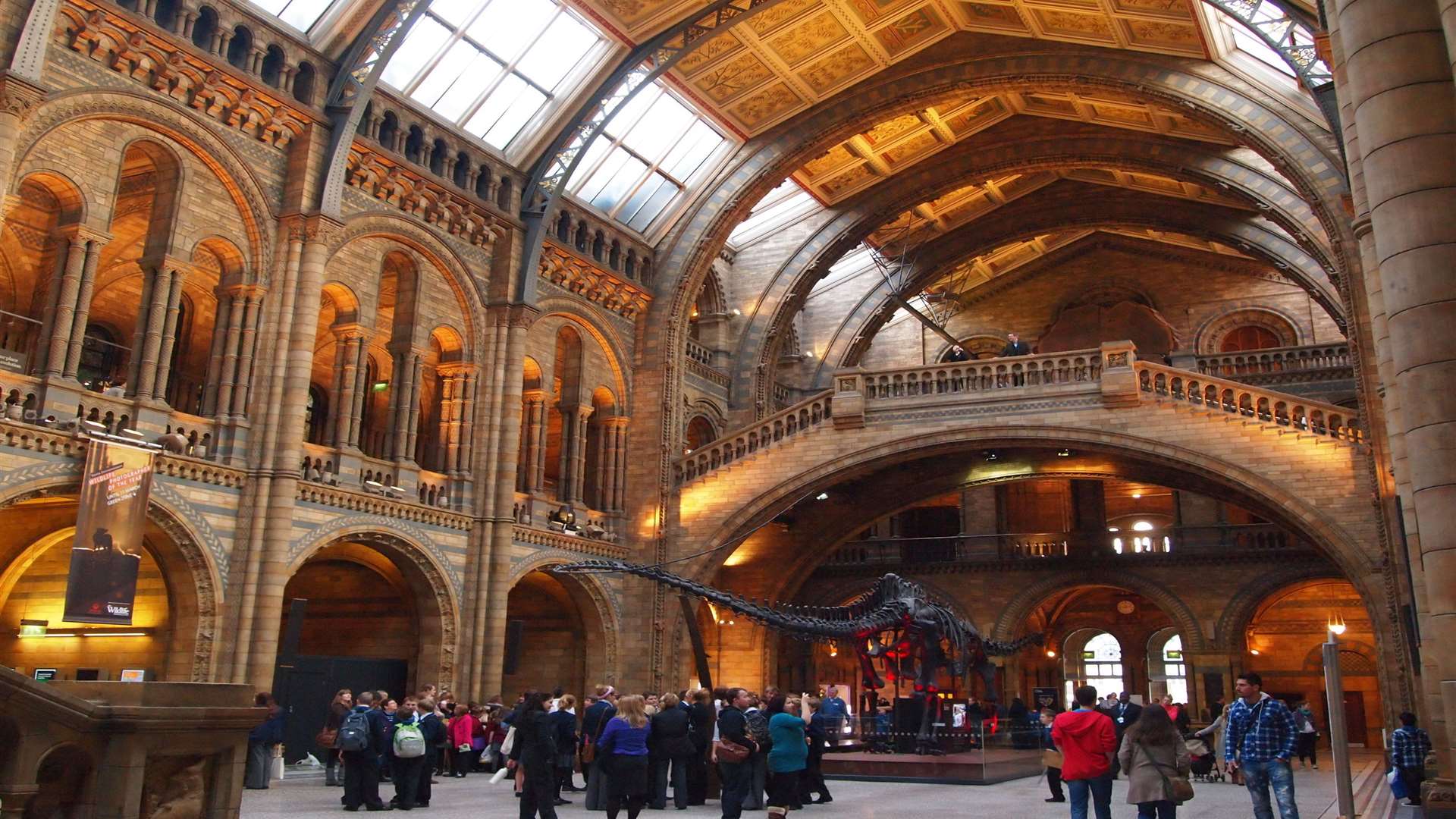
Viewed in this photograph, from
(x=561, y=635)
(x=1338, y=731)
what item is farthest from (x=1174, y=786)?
(x=561, y=635)

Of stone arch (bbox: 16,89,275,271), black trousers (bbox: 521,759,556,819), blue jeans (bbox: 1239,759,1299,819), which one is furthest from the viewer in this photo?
stone arch (bbox: 16,89,275,271)

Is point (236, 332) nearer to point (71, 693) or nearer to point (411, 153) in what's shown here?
point (411, 153)

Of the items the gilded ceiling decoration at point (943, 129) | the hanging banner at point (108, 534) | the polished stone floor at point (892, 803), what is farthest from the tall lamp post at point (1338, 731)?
the gilded ceiling decoration at point (943, 129)

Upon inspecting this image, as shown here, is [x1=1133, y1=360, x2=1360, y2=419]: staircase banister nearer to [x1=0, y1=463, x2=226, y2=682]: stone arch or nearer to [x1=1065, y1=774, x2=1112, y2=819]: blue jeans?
[x1=1065, y1=774, x2=1112, y2=819]: blue jeans

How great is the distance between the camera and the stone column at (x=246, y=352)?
609 inches

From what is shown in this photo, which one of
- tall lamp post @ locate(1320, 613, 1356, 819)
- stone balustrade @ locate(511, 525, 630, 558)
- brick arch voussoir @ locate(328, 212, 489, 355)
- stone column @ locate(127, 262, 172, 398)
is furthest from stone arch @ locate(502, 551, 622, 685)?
tall lamp post @ locate(1320, 613, 1356, 819)

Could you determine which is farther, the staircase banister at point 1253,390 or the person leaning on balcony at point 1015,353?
the person leaning on balcony at point 1015,353

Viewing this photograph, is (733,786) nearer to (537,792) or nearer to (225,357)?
(537,792)

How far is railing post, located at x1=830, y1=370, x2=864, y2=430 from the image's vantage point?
20953 mm

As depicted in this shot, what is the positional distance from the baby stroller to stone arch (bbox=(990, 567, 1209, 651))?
30.4 feet

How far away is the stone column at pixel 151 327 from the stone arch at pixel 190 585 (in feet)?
4.37

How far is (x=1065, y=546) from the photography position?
26.3 meters

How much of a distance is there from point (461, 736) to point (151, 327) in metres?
6.41

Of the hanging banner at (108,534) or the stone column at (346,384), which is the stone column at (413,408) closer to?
the stone column at (346,384)
